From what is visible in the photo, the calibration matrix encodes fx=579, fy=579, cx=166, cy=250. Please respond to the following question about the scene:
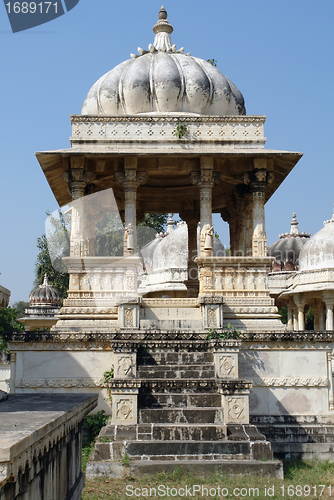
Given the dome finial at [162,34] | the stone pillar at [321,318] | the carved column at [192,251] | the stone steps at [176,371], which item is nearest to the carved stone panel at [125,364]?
the stone steps at [176,371]

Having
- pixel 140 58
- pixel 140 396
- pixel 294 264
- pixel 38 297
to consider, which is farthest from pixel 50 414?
pixel 294 264

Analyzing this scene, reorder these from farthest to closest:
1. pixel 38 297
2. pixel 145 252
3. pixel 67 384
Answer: pixel 38 297
pixel 145 252
pixel 67 384

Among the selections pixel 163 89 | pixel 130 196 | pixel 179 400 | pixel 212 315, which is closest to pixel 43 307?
pixel 130 196

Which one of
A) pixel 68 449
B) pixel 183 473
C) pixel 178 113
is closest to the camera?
pixel 68 449

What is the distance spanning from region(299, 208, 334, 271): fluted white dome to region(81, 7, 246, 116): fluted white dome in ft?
44.2

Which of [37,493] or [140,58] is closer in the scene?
[37,493]

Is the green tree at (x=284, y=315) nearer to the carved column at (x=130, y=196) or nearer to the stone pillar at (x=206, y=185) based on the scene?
the stone pillar at (x=206, y=185)

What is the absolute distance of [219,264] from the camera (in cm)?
1304

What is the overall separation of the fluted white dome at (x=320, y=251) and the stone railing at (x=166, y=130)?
14.6 m

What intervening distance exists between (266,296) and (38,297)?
69.0 ft

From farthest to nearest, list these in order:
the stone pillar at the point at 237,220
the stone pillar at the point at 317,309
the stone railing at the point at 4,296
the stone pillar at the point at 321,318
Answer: the stone pillar at the point at 321,318, the stone pillar at the point at 317,309, the stone pillar at the point at 237,220, the stone railing at the point at 4,296

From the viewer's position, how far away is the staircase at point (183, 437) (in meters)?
8.04

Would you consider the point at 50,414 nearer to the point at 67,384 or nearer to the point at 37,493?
the point at 37,493

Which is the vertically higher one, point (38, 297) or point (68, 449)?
point (38, 297)
